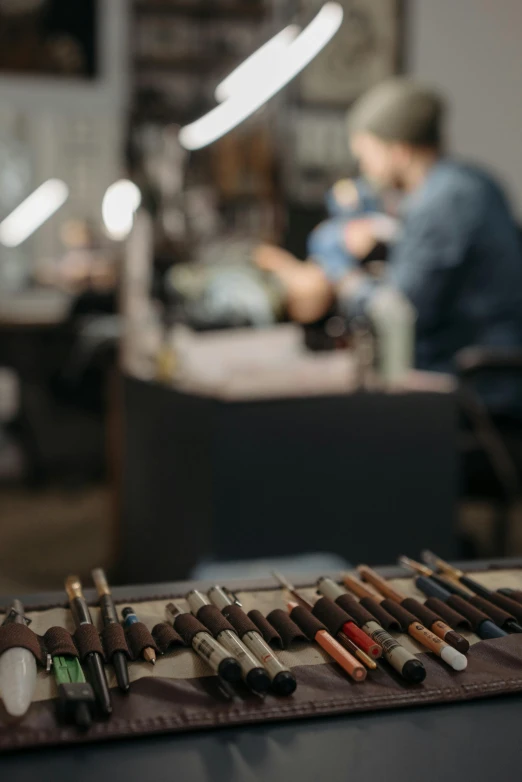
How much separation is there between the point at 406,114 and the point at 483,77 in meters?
2.68

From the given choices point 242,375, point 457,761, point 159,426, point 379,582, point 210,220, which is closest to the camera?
point 457,761

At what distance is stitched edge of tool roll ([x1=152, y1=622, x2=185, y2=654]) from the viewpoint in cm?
68

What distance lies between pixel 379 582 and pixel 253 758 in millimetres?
292


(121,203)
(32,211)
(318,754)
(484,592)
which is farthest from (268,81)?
(32,211)

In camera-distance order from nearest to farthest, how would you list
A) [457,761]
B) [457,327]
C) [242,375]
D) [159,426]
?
[457,761] → [242,375] → [159,426] → [457,327]

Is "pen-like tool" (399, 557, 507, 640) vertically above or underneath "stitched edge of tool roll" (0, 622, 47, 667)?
underneath

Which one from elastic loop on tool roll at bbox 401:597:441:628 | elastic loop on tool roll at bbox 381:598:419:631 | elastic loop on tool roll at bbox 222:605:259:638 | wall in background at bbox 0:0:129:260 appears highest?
wall in background at bbox 0:0:129:260

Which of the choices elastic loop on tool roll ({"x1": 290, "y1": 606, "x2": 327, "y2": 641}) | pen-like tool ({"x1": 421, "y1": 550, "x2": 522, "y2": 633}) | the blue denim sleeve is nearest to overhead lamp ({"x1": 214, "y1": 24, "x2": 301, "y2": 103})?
pen-like tool ({"x1": 421, "y1": 550, "x2": 522, "y2": 633})

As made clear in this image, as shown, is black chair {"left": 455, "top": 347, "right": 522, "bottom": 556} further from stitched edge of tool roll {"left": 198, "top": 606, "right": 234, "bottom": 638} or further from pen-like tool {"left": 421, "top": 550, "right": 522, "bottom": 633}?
stitched edge of tool roll {"left": 198, "top": 606, "right": 234, "bottom": 638}

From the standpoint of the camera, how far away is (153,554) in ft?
7.57

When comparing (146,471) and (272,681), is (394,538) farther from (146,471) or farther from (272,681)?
(272,681)

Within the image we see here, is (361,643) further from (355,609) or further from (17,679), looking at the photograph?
(17,679)

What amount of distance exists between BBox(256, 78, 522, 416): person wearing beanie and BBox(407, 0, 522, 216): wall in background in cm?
248

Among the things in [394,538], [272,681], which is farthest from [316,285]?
[272,681]
